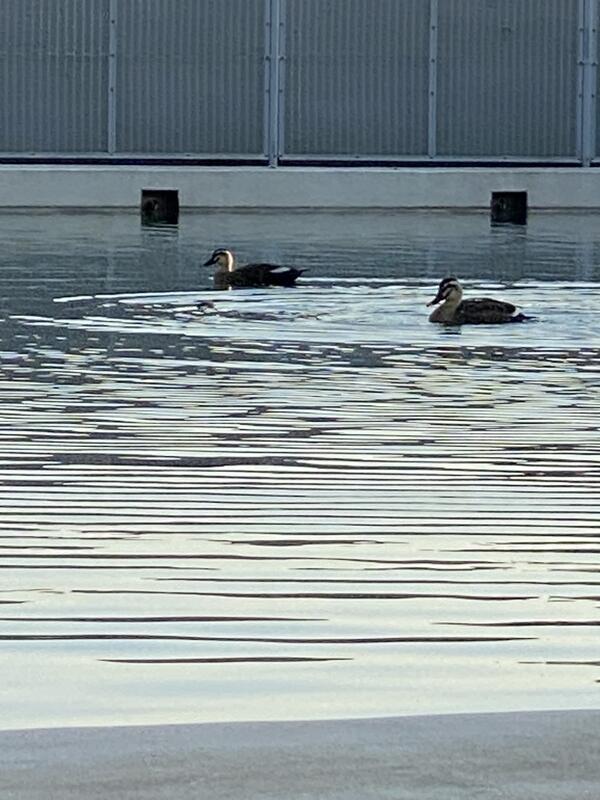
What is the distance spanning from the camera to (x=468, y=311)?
17.0m

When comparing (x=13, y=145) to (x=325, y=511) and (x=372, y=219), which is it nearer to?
(x=372, y=219)

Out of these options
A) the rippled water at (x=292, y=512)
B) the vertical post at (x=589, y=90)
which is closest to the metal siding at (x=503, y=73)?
the vertical post at (x=589, y=90)

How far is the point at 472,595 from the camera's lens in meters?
6.69

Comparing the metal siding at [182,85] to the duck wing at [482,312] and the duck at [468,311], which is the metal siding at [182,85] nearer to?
the duck at [468,311]

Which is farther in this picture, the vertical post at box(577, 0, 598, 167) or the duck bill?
the vertical post at box(577, 0, 598, 167)

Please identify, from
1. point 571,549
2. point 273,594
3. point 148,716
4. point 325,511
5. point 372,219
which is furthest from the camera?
point 372,219

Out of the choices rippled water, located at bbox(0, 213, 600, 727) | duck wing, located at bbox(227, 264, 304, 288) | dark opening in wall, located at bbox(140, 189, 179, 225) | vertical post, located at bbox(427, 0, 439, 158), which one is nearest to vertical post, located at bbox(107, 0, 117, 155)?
dark opening in wall, located at bbox(140, 189, 179, 225)

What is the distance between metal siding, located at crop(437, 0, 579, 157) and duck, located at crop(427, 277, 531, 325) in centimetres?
2162

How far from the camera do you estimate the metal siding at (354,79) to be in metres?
38.2

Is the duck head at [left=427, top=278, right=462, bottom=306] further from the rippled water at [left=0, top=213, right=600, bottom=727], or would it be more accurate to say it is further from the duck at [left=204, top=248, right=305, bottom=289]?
the duck at [left=204, top=248, right=305, bottom=289]

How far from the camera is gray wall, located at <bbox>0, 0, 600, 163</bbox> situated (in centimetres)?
3753

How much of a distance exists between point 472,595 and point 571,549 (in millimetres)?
874

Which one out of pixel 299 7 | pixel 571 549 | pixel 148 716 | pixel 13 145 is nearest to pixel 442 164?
pixel 299 7

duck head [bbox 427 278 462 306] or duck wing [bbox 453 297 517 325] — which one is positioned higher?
duck head [bbox 427 278 462 306]
